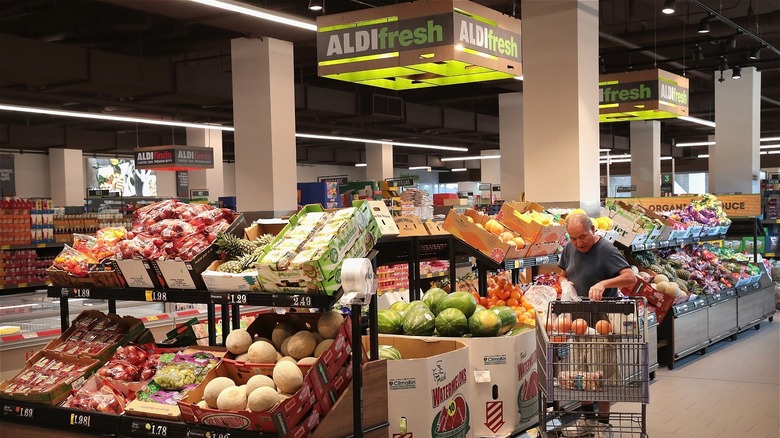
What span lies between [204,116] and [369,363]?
1544 cm

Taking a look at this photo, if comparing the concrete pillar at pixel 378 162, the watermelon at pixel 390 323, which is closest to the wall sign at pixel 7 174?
the concrete pillar at pixel 378 162

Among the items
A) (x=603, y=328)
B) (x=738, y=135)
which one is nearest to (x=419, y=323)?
(x=603, y=328)

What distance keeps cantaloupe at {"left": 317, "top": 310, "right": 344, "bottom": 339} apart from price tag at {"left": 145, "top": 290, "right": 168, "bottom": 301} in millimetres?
801

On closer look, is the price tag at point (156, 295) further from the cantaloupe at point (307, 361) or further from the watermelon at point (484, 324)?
the watermelon at point (484, 324)

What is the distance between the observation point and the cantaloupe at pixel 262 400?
3076mm

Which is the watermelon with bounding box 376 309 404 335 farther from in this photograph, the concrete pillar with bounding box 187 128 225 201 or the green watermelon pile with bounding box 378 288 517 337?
the concrete pillar with bounding box 187 128 225 201

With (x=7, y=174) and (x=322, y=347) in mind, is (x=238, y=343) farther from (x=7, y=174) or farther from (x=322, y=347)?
(x=7, y=174)

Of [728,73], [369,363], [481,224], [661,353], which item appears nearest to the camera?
[369,363]

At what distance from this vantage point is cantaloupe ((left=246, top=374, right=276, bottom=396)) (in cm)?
320

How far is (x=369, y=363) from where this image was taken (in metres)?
3.45

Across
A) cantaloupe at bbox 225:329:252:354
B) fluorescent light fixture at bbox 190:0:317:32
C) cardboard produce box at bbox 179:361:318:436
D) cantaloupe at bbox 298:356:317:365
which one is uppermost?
fluorescent light fixture at bbox 190:0:317:32

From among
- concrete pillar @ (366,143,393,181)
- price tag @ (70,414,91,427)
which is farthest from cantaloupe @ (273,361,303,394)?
concrete pillar @ (366,143,393,181)

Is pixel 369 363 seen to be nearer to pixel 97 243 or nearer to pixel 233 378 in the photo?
pixel 233 378

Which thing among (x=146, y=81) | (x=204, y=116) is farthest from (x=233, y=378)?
(x=204, y=116)
